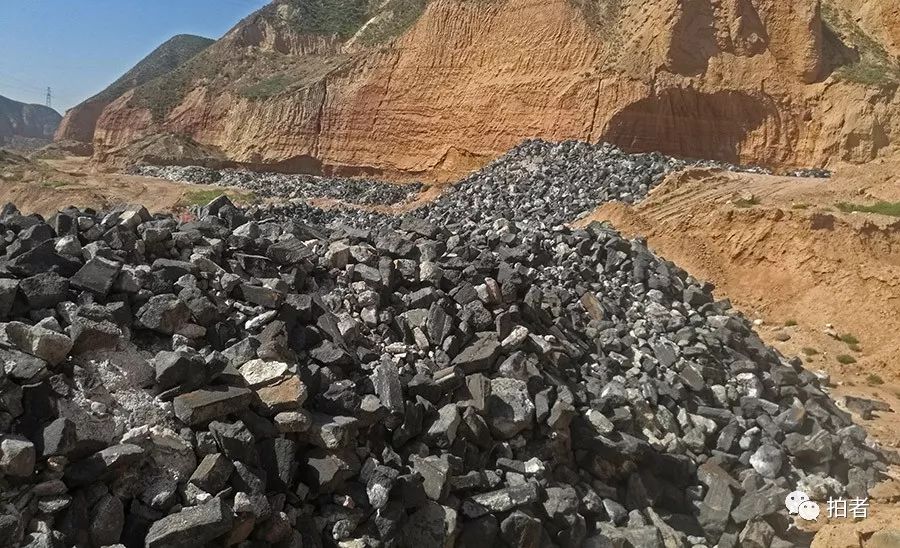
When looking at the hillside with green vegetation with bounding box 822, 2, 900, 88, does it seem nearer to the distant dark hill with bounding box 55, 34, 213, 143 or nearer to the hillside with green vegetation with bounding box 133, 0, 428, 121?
the hillside with green vegetation with bounding box 133, 0, 428, 121

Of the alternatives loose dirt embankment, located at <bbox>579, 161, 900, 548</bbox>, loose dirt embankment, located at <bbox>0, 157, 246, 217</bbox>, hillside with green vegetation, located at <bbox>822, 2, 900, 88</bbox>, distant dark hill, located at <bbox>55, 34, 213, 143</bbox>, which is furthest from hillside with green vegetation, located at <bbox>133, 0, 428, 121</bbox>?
loose dirt embankment, located at <bbox>579, 161, 900, 548</bbox>

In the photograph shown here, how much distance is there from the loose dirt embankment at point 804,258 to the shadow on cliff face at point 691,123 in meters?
9.00

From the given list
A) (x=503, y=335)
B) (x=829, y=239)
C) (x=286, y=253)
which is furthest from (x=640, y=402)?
(x=829, y=239)

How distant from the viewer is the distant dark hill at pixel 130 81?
52.1 meters

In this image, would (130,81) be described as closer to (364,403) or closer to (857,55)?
(857,55)

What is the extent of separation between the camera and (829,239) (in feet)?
42.0


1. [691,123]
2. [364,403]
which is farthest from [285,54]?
[364,403]

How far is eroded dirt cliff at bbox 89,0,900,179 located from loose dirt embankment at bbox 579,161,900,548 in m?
9.49

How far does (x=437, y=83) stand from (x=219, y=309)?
26.2m

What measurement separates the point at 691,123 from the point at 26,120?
394ft

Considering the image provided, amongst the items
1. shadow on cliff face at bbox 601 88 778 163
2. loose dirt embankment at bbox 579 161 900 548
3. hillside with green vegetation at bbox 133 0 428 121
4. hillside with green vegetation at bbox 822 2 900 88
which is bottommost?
loose dirt embankment at bbox 579 161 900 548

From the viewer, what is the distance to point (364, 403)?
16.9 ft

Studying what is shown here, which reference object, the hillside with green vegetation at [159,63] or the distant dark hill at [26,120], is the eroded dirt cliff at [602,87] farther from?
the distant dark hill at [26,120]

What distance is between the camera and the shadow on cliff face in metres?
25.4
